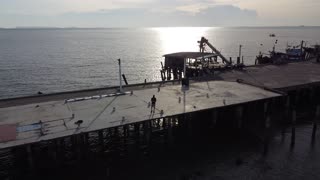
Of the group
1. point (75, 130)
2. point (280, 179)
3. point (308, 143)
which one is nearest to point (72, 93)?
point (75, 130)

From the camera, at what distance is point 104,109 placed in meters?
30.4

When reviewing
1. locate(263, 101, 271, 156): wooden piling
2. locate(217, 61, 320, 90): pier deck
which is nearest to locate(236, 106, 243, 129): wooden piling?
locate(263, 101, 271, 156): wooden piling

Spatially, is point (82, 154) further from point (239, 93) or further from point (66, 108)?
point (239, 93)

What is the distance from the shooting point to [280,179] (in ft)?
89.0

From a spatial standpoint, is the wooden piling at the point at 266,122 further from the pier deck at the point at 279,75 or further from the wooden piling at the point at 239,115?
the pier deck at the point at 279,75

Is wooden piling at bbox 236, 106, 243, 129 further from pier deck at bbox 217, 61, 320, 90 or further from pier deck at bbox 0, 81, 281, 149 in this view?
pier deck at bbox 217, 61, 320, 90

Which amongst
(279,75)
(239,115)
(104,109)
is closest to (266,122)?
(239,115)

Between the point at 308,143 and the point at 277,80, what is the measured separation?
1492 cm

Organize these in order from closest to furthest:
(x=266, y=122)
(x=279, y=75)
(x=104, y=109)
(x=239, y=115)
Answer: (x=104, y=109)
(x=239, y=115)
(x=266, y=122)
(x=279, y=75)

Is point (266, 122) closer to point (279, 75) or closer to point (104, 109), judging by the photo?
point (279, 75)

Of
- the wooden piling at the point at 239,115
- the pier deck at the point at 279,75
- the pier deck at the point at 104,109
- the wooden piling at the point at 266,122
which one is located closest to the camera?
the pier deck at the point at 104,109

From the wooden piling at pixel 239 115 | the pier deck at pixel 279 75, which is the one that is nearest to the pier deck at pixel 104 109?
the wooden piling at pixel 239 115

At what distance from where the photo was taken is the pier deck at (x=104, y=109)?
25.0 meters

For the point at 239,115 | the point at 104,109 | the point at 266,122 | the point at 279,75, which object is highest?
the point at 279,75
